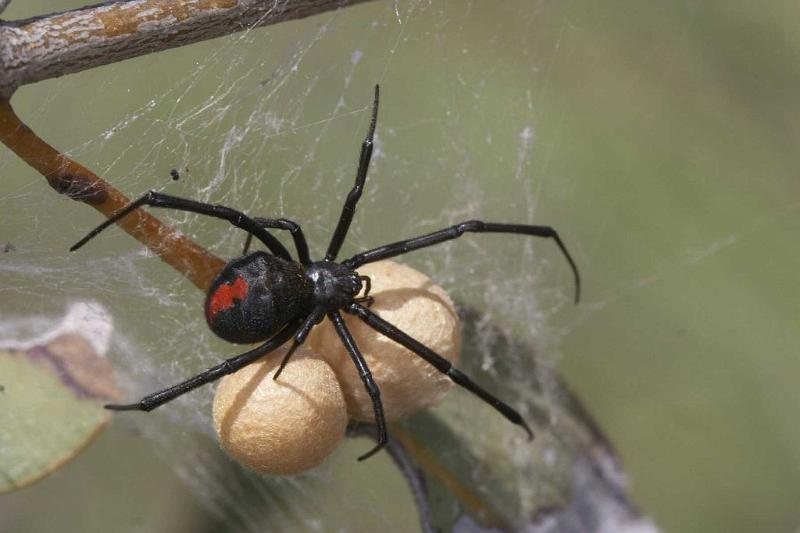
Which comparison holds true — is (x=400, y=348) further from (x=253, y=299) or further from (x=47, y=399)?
(x=47, y=399)

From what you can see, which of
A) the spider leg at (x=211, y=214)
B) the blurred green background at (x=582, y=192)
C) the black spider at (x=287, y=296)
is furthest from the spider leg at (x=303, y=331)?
the blurred green background at (x=582, y=192)

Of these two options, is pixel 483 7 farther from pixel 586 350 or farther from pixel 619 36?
pixel 586 350

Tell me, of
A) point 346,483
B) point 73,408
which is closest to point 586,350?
point 346,483

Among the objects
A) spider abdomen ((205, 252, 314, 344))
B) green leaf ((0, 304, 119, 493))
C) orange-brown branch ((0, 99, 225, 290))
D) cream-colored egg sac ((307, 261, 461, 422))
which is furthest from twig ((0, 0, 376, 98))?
green leaf ((0, 304, 119, 493))

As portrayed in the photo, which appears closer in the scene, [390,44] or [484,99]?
[390,44]

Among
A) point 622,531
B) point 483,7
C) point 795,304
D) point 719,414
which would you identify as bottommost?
point 622,531

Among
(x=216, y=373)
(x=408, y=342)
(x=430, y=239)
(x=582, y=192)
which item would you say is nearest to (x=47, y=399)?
(x=216, y=373)
